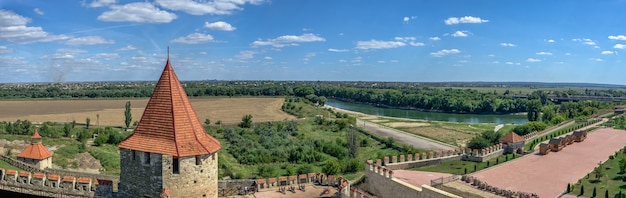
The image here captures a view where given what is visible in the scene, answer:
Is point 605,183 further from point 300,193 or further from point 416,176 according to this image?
point 300,193

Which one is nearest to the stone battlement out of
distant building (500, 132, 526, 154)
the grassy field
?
distant building (500, 132, 526, 154)

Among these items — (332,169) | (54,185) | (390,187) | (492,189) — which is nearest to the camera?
(54,185)

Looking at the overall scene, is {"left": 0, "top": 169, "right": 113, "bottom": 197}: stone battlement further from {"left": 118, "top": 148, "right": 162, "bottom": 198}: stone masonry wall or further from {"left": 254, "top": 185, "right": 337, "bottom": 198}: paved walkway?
{"left": 254, "top": 185, "right": 337, "bottom": 198}: paved walkway

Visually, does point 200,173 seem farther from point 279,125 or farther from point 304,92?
point 304,92

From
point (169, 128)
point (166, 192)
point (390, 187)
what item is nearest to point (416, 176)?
point (390, 187)

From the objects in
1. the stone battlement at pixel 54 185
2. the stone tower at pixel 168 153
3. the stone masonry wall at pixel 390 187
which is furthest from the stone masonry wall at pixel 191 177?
the stone masonry wall at pixel 390 187

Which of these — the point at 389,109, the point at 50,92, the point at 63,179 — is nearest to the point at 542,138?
the point at 63,179
